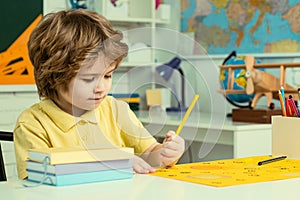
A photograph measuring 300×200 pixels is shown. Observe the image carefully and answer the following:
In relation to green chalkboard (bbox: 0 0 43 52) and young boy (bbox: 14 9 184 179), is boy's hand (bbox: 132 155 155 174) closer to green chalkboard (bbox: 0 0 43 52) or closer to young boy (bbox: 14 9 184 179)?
young boy (bbox: 14 9 184 179)

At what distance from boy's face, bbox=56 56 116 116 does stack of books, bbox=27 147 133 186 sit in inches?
8.3

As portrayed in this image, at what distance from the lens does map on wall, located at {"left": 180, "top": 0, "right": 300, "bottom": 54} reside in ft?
10.2

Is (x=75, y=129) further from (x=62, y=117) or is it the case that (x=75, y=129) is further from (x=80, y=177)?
(x=80, y=177)

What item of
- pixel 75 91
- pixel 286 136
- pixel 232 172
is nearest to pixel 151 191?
pixel 232 172

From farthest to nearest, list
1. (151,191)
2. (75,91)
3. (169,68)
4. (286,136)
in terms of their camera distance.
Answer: (169,68) < (286,136) < (75,91) < (151,191)

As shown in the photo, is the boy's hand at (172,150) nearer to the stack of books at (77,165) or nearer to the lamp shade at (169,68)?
the stack of books at (77,165)

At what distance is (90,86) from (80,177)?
274mm

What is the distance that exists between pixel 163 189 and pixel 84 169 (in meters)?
0.17

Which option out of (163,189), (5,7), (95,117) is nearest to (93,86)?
(95,117)

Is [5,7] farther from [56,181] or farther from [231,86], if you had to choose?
[56,181]

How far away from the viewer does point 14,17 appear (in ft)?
10.5

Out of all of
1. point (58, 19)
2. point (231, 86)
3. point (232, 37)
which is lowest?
point (231, 86)

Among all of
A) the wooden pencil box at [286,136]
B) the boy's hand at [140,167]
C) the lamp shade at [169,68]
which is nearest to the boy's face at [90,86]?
the boy's hand at [140,167]

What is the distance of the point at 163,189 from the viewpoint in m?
1.24
